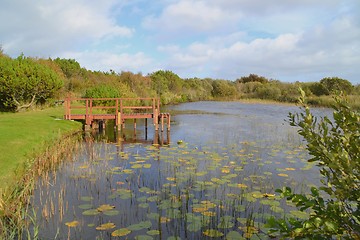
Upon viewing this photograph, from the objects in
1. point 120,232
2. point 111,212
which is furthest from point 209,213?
point 111,212

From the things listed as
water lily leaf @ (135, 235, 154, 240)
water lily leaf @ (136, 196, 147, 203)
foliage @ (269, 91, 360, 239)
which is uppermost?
foliage @ (269, 91, 360, 239)

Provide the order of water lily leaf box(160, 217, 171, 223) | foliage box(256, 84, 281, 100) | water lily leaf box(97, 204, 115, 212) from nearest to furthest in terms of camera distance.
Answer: water lily leaf box(160, 217, 171, 223), water lily leaf box(97, 204, 115, 212), foliage box(256, 84, 281, 100)

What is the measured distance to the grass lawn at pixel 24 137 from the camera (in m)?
10.6

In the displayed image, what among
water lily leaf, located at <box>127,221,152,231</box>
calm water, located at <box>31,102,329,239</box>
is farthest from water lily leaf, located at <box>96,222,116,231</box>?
water lily leaf, located at <box>127,221,152,231</box>

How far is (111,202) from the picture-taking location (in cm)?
830

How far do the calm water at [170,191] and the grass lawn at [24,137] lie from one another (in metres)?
1.35

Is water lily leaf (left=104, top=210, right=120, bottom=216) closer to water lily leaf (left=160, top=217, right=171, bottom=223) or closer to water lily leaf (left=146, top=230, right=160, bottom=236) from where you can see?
water lily leaf (left=160, top=217, right=171, bottom=223)

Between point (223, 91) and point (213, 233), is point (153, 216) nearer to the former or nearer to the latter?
point (213, 233)

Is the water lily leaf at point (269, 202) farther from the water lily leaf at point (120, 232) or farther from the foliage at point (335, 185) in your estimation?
the foliage at point (335, 185)

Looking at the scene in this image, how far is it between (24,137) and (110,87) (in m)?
15.9

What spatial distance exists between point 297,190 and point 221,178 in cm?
232

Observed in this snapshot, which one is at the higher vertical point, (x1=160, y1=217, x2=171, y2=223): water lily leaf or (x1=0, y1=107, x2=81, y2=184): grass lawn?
(x1=0, y1=107, x2=81, y2=184): grass lawn

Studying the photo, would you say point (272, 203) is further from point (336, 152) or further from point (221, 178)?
point (336, 152)

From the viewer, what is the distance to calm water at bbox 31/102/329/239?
22.4ft
